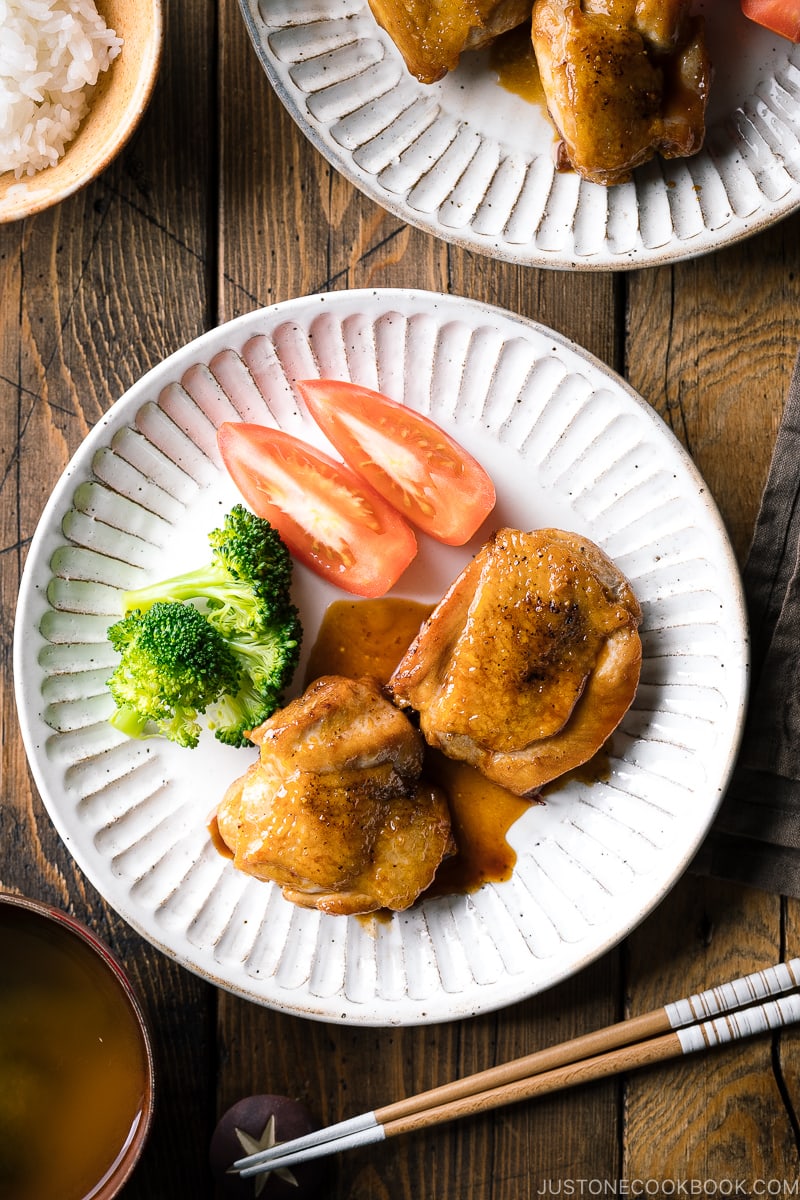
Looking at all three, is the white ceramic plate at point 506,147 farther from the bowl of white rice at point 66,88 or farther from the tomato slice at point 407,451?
the tomato slice at point 407,451

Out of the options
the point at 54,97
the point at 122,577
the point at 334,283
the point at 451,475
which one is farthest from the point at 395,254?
the point at 122,577

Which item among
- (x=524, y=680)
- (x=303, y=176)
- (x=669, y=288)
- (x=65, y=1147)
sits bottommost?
(x=65, y=1147)

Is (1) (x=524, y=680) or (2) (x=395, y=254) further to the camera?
(2) (x=395, y=254)

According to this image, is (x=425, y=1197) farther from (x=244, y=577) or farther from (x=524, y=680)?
(x=244, y=577)

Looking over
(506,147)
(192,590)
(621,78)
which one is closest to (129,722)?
(192,590)

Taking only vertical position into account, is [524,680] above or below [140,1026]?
above

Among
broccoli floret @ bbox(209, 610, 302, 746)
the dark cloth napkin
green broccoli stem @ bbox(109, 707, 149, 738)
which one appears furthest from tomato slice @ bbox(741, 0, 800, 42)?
green broccoli stem @ bbox(109, 707, 149, 738)
